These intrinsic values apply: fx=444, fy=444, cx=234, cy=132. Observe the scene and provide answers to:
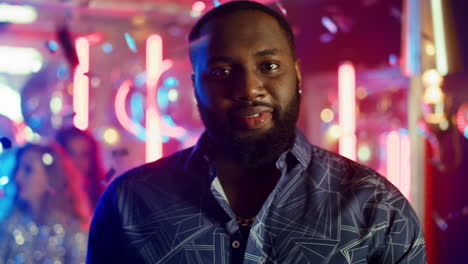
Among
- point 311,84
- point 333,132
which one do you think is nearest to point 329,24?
point 311,84

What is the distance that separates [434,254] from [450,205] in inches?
13.4

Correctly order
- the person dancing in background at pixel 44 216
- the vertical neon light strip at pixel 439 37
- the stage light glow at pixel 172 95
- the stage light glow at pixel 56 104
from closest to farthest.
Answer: the vertical neon light strip at pixel 439 37
the person dancing in background at pixel 44 216
the stage light glow at pixel 56 104
the stage light glow at pixel 172 95

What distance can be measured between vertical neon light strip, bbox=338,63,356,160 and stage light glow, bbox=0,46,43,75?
2856mm

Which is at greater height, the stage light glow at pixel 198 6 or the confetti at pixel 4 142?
the stage light glow at pixel 198 6

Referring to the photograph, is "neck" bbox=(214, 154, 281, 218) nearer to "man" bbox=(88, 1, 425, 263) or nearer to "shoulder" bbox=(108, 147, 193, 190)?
"man" bbox=(88, 1, 425, 263)

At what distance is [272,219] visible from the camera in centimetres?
133

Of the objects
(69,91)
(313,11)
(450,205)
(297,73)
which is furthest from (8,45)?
(450,205)

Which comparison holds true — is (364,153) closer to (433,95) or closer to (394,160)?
(394,160)

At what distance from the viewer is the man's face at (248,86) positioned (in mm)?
1334

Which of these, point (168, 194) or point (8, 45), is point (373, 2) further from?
point (8, 45)

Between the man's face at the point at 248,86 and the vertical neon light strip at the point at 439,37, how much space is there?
5.53 feet

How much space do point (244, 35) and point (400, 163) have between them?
2.00 m

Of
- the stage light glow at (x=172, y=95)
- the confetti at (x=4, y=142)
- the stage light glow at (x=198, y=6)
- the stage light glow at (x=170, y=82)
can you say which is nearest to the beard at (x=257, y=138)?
the confetti at (x=4, y=142)

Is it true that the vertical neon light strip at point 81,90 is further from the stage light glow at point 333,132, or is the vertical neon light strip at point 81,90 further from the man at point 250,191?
the stage light glow at point 333,132
